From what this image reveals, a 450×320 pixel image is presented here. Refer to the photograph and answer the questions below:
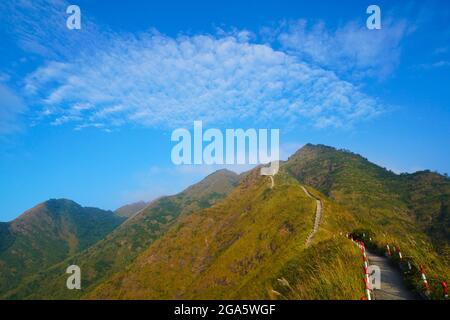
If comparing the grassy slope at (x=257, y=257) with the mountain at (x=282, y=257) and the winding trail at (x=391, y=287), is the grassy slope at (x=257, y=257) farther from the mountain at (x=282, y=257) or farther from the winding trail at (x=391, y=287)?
the winding trail at (x=391, y=287)

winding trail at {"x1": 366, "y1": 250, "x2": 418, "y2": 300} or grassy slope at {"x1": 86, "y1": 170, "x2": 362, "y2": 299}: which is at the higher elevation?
winding trail at {"x1": 366, "y1": 250, "x2": 418, "y2": 300}

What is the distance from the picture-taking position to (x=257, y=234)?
451 feet

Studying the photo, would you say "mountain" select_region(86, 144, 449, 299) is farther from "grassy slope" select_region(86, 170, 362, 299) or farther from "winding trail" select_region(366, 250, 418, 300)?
"winding trail" select_region(366, 250, 418, 300)

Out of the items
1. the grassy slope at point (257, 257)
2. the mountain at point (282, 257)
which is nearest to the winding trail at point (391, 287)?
the mountain at point (282, 257)

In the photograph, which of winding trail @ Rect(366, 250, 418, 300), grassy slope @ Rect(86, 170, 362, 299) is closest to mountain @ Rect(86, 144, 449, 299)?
grassy slope @ Rect(86, 170, 362, 299)

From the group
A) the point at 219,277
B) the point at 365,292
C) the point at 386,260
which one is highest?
the point at 365,292

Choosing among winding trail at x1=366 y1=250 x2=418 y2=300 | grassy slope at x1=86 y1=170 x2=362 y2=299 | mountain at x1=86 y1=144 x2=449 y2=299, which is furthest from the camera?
winding trail at x1=366 y1=250 x2=418 y2=300

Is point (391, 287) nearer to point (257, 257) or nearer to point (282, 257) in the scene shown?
point (282, 257)

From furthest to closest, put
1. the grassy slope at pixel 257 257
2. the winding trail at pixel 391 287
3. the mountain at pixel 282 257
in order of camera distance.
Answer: the winding trail at pixel 391 287 < the grassy slope at pixel 257 257 < the mountain at pixel 282 257
